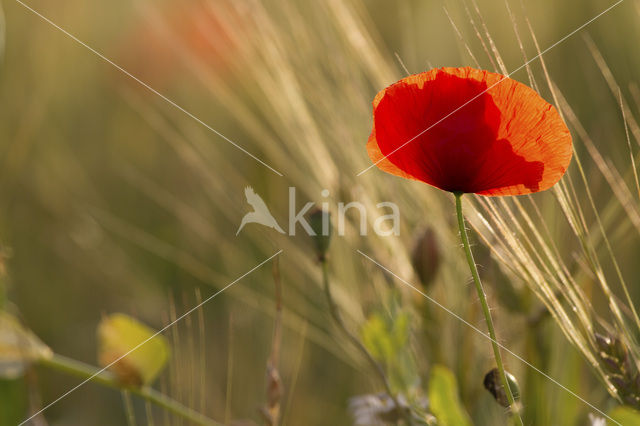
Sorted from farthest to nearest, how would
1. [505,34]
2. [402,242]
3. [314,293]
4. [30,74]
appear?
[30,74]
[505,34]
[314,293]
[402,242]

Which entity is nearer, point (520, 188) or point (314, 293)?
point (520, 188)

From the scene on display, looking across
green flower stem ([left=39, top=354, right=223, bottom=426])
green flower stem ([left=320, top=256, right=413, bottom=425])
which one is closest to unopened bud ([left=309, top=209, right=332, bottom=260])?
green flower stem ([left=320, top=256, right=413, bottom=425])

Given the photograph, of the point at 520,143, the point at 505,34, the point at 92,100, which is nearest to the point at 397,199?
the point at 520,143

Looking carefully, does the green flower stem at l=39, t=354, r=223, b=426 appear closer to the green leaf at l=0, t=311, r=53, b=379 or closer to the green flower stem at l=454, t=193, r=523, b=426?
the green leaf at l=0, t=311, r=53, b=379

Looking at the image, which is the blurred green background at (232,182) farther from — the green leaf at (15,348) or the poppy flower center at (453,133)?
the poppy flower center at (453,133)

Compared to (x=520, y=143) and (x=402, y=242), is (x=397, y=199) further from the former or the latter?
(x=520, y=143)

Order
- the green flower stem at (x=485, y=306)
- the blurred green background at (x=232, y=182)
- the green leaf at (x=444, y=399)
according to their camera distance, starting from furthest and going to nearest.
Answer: the blurred green background at (x=232, y=182), the green leaf at (x=444, y=399), the green flower stem at (x=485, y=306)

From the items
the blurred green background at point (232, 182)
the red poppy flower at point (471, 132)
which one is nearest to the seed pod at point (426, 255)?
the blurred green background at point (232, 182)

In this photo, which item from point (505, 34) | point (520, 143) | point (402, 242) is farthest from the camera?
point (505, 34)
